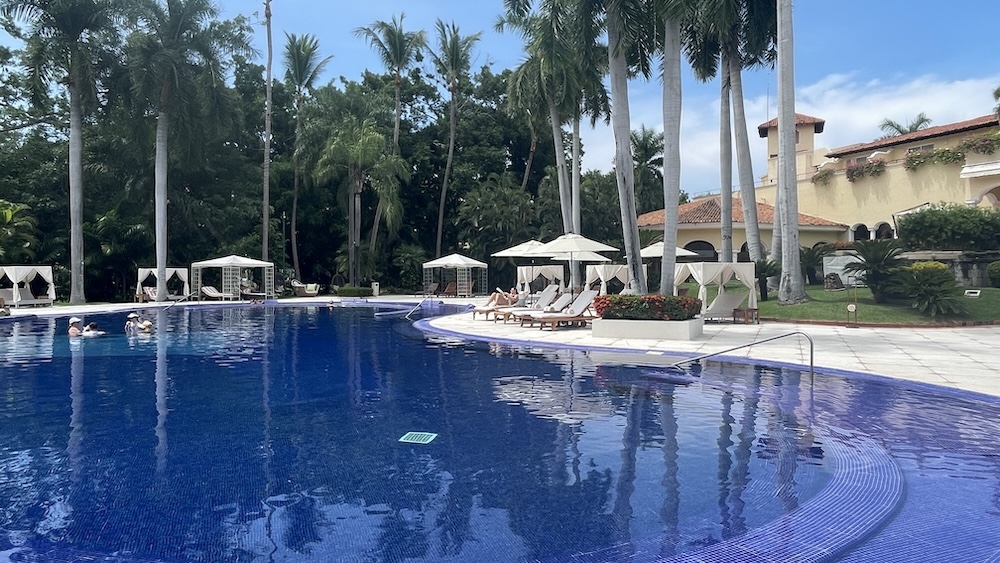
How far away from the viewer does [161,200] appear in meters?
29.3

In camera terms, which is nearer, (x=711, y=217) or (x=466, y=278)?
(x=711, y=217)

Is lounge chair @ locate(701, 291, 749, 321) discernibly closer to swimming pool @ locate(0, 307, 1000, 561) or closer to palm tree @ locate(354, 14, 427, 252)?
swimming pool @ locate(0, 307, 1000, 561)

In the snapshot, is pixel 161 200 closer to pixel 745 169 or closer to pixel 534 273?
pixel 534 273

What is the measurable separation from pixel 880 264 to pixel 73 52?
3138cm

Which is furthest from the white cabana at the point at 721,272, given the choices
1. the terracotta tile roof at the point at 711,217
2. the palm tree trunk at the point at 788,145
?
the terracotta tile roof at the point at 711,217

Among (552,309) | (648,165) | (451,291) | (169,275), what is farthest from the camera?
(648,165)

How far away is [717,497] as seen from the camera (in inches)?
198

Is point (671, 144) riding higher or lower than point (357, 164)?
lower

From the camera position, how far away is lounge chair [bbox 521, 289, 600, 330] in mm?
16531

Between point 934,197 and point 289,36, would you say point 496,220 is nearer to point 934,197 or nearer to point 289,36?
point 289,36

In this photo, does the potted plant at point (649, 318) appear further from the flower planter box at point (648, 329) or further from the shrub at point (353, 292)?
the shrub at point (353, 292)

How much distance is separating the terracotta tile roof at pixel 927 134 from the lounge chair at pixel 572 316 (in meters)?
25.7

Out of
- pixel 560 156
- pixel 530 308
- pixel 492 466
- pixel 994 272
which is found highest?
pixel 560 156

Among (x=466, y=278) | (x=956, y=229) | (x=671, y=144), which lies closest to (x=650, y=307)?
(x=671, y=144)
